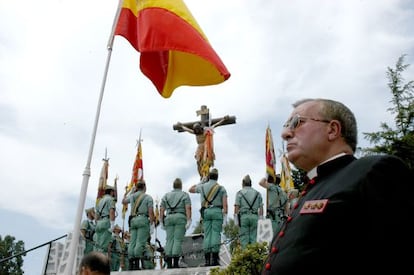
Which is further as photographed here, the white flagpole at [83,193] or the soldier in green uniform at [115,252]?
the soldier in green uniform at [115,252]

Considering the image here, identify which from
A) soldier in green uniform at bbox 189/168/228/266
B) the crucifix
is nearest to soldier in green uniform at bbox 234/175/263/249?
soldier in green uniform at bbox 189/168/228/266

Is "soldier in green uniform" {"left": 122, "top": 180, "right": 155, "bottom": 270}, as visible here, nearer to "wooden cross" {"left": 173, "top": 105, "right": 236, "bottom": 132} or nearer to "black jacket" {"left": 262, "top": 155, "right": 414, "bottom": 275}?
"wooden cross" {"left": 173, "top": 105, "right": 236, "bottom": 132}

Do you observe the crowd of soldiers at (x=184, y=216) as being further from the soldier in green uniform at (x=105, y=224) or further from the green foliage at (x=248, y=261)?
the green foliage at (x=248, y=261)

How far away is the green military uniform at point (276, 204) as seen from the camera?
402 inches

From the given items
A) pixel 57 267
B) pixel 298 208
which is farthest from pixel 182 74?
pixel 57 267

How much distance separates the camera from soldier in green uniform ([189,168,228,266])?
9.54 metres

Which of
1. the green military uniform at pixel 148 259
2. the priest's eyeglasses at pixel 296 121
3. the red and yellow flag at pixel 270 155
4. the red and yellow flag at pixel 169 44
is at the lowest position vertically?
the priest's eyeglasses at pixel 296 121

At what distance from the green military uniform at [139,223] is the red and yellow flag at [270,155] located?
2.66 m

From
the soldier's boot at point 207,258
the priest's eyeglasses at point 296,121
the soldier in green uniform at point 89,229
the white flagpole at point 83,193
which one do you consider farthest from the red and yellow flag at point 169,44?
the soldier in green uniform at point 89,229

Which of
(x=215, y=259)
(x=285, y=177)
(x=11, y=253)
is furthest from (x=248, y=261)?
(x=11, y=253)

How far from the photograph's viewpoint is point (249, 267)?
21.8 feet

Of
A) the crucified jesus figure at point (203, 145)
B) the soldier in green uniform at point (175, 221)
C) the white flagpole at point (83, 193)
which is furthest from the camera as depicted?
the crucified jesus figure at point (203, 145)

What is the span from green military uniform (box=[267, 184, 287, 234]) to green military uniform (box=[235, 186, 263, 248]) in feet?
1.76

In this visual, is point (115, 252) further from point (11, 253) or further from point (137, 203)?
point (11, 253)
